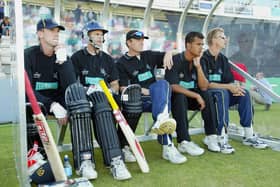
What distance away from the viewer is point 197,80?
140 inches

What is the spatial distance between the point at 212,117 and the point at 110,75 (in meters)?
1.07

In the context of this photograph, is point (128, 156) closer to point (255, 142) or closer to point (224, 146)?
point (224, 146)

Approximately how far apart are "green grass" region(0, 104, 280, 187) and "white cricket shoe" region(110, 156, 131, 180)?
37mm

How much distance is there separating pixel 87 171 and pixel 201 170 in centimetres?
92

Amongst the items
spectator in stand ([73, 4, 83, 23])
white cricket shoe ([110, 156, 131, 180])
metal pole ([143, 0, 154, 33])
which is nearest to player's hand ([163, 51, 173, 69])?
metal pole ([143, 0, 154, 33])

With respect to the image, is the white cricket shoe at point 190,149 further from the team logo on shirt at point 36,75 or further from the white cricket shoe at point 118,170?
the team logo on shirt at point 36,75

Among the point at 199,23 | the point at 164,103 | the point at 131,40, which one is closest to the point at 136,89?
the point at 164,103

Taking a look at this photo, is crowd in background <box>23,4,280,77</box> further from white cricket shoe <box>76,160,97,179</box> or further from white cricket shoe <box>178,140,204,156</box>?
white cricket shoe <box>76,160,97,179</box>

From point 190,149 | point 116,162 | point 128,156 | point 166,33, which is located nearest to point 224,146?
point 190,149

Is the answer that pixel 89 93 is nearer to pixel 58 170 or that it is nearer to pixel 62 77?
pixel 62 77

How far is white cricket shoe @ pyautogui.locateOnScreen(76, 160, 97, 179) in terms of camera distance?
7.95 feet

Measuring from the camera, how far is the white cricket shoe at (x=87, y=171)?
242 centimetres

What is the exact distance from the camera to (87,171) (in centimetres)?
243

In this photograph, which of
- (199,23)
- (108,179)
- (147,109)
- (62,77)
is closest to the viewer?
(108,179)
